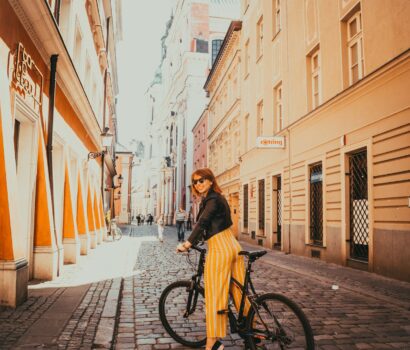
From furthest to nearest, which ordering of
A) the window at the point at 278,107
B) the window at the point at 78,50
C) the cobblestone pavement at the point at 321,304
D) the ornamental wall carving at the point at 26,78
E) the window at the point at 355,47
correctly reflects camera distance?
1. the window at the point at 278,107
2. the window at the point at 78,50
3. the window at the point at 355,47
4. the ornamental wall carving at the point at 26,78
5. the cobblestone pavement at the point at 321,304

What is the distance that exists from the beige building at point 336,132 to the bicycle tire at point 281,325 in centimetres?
629

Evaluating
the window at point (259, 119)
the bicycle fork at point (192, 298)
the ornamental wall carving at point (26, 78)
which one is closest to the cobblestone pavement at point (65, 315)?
the bicycle fork at point (192, 298)

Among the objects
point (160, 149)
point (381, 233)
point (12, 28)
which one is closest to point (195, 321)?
point (12, 28)

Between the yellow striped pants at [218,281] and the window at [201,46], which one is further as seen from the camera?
the window at [201,46]

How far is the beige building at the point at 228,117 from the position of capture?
2689cm

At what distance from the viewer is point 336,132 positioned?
509 inches

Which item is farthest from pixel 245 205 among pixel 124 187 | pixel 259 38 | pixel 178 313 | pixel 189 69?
pixel 124 187

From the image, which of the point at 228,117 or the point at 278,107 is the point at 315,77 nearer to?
the point at 278,107

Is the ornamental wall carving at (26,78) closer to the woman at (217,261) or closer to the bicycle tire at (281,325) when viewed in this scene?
the woman at (217,261)

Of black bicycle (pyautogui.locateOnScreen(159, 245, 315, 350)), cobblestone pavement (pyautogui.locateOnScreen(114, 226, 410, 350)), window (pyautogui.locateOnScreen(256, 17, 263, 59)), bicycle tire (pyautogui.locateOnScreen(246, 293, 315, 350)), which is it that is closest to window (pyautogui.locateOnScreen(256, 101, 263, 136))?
window (pyautogui.locateOnScreen(256, 17, 263, 59))

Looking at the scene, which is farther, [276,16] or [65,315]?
[276,16]

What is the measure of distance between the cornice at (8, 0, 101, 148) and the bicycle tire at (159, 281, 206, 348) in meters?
5.33

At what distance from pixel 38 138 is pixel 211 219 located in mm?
5722

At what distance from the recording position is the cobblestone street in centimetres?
493
